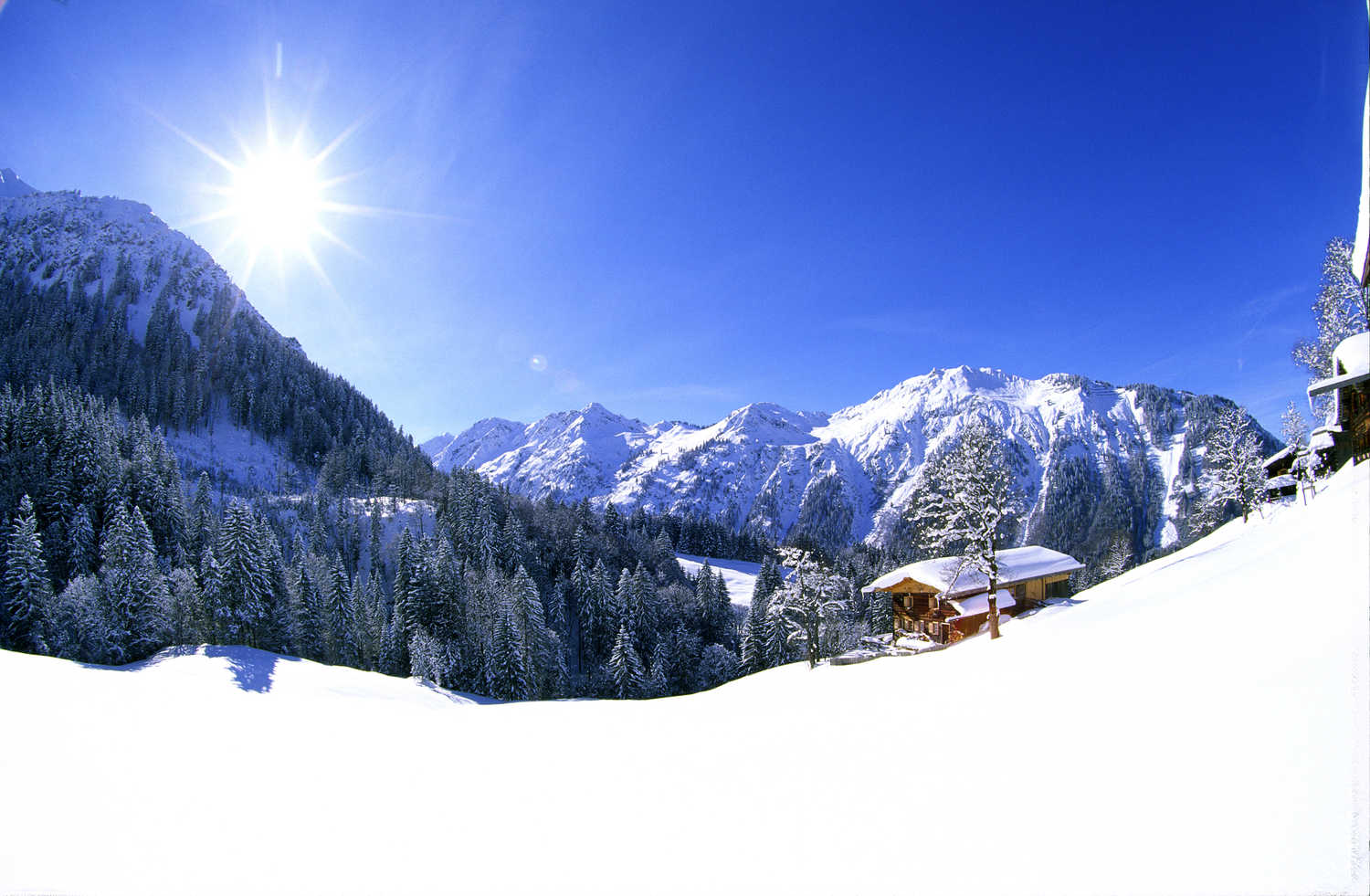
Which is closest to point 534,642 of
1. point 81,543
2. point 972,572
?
point 972,572

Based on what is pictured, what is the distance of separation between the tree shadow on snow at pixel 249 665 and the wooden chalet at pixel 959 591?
3051 centimetres

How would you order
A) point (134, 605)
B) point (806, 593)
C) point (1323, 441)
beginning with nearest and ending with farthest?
point (1323, 441) → point (806, 593) → point (134, 605)

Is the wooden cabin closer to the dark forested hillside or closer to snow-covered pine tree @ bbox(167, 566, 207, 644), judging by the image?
snow-covered pine tree @ bbox(167, 566, 207, 644)

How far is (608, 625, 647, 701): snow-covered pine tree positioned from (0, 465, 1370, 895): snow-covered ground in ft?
125

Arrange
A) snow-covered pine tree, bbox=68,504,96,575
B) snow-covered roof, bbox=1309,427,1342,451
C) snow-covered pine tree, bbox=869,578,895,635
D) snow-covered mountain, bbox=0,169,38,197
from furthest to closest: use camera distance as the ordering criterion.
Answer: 1. snow-covered mountain, bbox=0,169,38,197
2. snow-covered pine tree, bbox=869,578,895,635
3. snow-covered pine tree, bbox=68,504,96,575
4. snow-covered roof, bbox=1309,427,1342,451

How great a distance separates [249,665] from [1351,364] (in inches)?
1642

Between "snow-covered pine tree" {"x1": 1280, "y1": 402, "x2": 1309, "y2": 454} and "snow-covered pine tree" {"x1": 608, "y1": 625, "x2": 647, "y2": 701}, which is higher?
"snow-covered pine tree" {"x1": 1280, "y1": 402, "x2": 1309, "y2": 454}

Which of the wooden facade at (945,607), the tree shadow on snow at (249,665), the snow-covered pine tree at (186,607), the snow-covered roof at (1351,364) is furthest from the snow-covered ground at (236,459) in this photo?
the snow-covered roof at (1351,364)

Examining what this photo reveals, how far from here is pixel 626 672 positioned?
46.0 metres

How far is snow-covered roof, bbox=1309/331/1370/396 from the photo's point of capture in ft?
41.1

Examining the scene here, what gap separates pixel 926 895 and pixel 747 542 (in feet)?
380

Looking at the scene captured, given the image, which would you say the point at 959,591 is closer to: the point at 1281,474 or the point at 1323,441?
the point at 1323,441

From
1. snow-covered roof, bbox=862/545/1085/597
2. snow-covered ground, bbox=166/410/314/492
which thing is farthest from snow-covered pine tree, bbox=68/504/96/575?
snow-covered roof, bbox=862/545/1085/597

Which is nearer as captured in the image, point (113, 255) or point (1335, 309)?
point (1335, 309)
